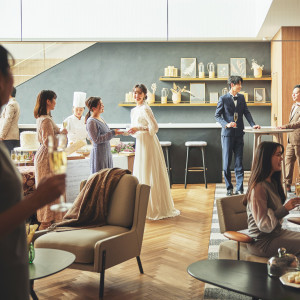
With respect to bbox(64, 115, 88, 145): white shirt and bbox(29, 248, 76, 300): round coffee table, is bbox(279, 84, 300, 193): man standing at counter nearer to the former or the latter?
bbox(64, 115, 88, 145): white shirt

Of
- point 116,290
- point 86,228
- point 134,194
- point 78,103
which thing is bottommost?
point 116,290

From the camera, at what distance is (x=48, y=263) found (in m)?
2.94

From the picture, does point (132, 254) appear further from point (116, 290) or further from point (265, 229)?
point (265, 229)

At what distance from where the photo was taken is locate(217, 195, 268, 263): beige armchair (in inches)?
133

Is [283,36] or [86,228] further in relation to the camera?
[283,36]

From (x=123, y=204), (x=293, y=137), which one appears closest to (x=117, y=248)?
(x=123, y=204)

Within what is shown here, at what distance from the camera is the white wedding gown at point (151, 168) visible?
6109mm

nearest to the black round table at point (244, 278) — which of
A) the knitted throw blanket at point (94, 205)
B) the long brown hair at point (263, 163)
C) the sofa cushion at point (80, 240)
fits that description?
the long brown hair at point (263, 163)

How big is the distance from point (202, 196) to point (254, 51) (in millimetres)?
4516

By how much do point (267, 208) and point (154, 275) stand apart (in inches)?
45.6

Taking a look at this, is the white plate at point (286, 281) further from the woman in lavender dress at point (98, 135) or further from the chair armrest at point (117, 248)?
the woman in lavender dress at point (98, 135)

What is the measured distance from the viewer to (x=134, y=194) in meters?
3.92

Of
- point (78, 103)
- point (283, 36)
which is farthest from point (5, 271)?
point (283, 36)

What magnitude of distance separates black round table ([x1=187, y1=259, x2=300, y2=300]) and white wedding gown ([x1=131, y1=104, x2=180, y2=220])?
124 inches
